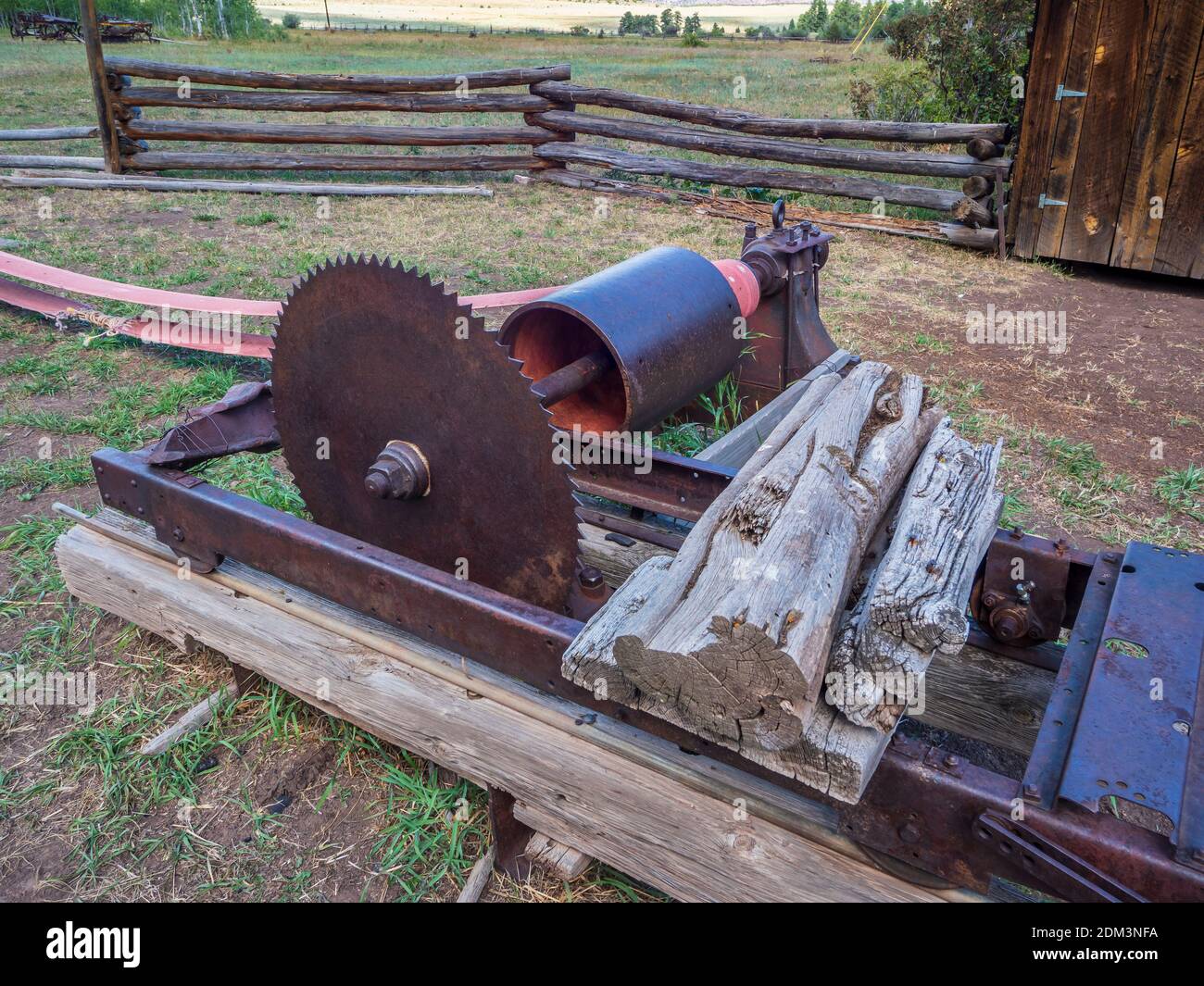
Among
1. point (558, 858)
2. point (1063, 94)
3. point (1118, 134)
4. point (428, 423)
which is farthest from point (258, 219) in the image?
point (558, 858)

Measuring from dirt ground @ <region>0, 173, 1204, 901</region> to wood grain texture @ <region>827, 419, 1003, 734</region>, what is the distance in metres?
1.00

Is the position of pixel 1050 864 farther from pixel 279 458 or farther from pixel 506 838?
pixel 279 458

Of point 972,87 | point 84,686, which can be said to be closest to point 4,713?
point 84,686

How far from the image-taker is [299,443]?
3018mm

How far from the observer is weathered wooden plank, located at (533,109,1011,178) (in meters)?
8.31

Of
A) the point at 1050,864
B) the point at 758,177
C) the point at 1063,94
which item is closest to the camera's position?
the point at 1050,864

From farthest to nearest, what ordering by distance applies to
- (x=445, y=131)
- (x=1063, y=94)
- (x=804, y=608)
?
1. (x=445, y=131)
2. (x=1063, y=94)
3. (x=804, y=608)

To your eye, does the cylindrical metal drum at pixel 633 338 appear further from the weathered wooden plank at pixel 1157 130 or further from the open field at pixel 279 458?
the weathered wooden plank at pixel 1157 130

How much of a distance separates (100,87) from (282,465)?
8276 mm

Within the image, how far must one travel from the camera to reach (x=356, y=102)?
1084 centimetres

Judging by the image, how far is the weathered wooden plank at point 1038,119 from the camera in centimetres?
714

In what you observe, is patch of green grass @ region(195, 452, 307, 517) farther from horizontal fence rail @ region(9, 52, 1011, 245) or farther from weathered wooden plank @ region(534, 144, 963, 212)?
horizontal fence rail @ region(9, 52, 1011, 245)

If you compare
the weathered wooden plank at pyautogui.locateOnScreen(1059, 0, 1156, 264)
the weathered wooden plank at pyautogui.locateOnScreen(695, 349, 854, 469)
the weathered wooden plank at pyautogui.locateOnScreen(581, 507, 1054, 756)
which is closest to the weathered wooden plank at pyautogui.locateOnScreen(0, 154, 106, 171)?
the weathered wooden plank at pyautogui.locateOnScreen(695, 349, 854, 469)

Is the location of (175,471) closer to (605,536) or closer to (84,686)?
(84,686)
